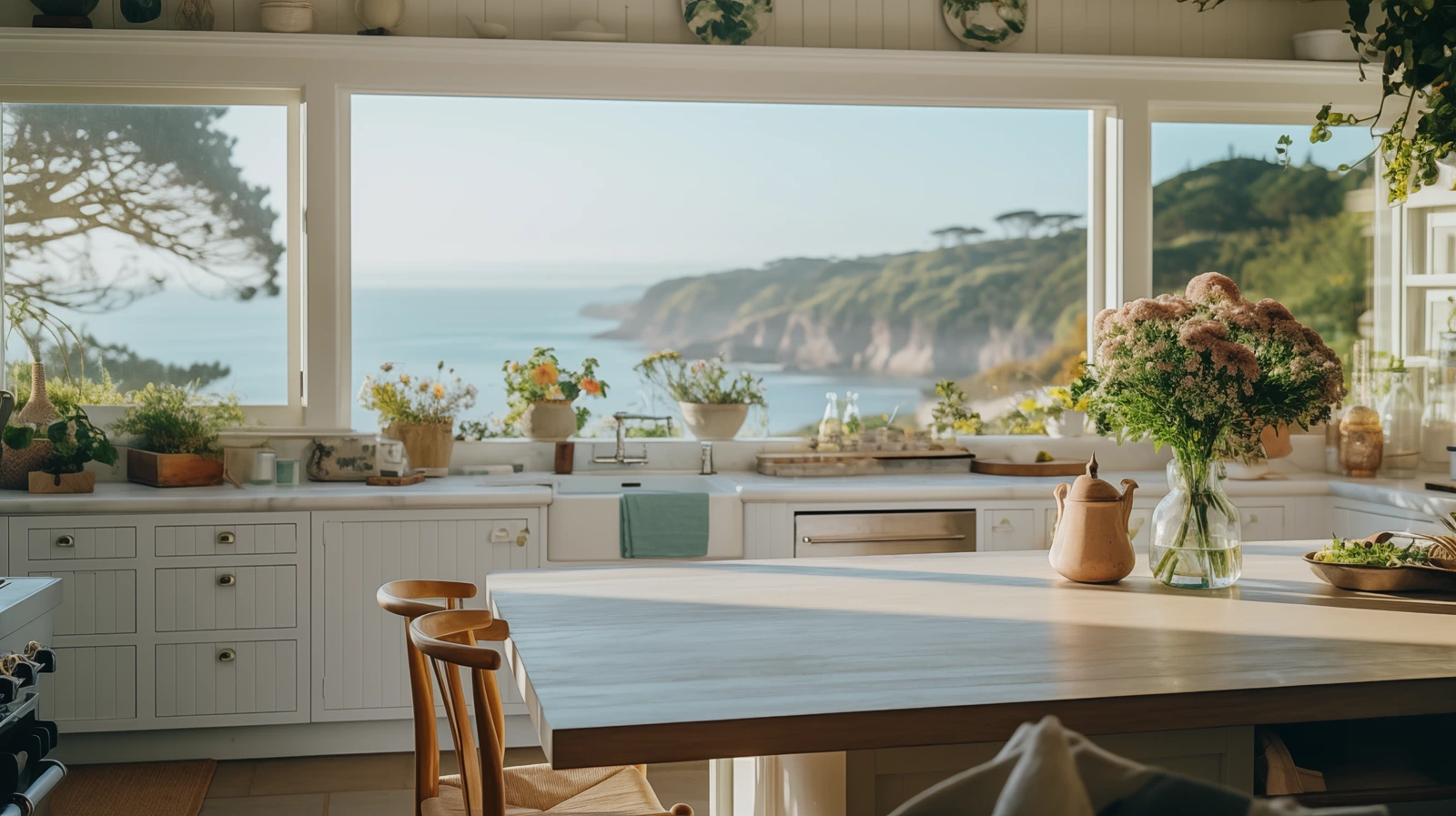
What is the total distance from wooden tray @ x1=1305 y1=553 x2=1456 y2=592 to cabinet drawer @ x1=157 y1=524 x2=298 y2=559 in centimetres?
293

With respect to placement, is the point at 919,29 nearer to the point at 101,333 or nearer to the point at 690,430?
the point at 690,430

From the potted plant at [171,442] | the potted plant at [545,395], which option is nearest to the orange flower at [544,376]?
the potted plant at [545,395]

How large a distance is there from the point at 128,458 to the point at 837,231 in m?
2.88

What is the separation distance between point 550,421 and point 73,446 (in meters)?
1.55

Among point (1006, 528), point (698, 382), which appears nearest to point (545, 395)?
point (698, 382)

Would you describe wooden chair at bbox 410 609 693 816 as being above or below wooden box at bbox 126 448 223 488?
below

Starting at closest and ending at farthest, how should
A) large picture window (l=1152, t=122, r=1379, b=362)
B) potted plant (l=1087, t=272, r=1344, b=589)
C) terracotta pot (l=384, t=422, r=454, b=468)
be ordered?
potted plant (l=1087, t=272, r=1344, b=589) → terracotta pot (l=384, t=422, r=454, b=468) → large picture window (l=1152, t=122, r=1379, b=362)

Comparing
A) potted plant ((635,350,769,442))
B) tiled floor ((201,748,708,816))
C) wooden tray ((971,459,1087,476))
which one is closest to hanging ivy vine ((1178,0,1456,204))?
wooden tray ((971,459,1087,476))

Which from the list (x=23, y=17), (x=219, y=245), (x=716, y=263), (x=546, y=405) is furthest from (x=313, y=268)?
(x=716, y=263)

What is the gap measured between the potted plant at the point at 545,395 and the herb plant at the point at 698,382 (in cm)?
27

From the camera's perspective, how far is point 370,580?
12.8 ft

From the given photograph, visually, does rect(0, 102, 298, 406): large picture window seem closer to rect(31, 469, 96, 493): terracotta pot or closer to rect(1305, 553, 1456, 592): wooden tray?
rect(31, 469, 96, 493): terracotta pot

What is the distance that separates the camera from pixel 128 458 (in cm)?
423

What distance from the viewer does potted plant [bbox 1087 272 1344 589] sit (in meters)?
2.17
